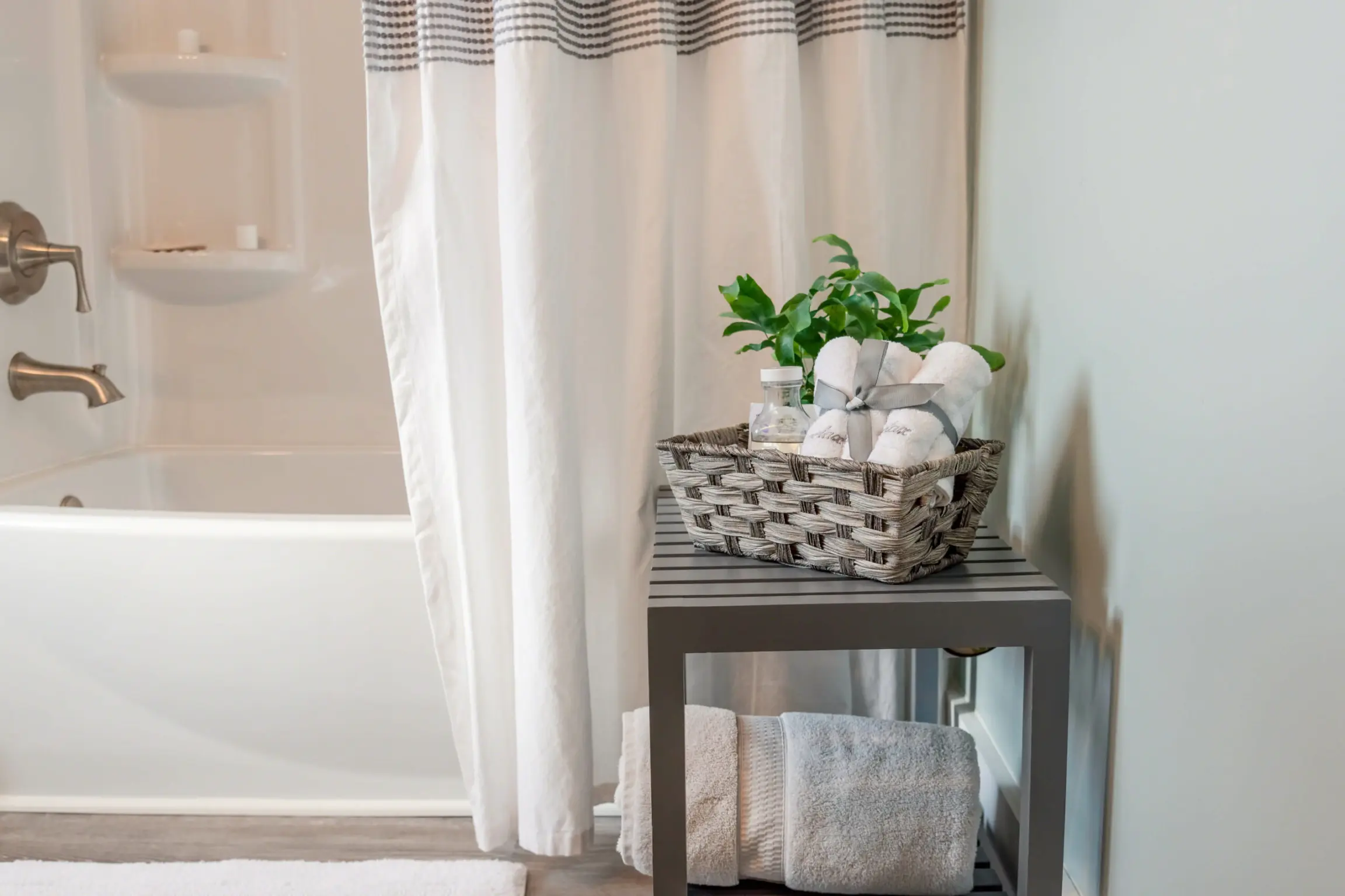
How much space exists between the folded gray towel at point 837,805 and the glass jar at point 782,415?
12.4 inches

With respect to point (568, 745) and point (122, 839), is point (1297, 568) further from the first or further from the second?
point (122, 839)

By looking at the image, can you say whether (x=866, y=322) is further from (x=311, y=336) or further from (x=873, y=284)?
(x=311, y=336)

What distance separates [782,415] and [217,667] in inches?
36.9

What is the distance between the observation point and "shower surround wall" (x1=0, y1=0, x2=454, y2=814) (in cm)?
147

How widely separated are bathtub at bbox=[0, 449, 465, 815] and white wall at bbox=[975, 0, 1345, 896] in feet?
2.97

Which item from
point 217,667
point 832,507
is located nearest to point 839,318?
point 832,507

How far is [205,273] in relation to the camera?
2.21 meters

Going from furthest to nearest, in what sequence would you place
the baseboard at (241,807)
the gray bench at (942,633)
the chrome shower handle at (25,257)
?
the chrome shower handle at (25,257) < the baseboard at (241,807) < the gray bench at (942,633)

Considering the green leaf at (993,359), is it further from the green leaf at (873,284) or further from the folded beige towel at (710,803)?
the folded beige towel at (710,803)

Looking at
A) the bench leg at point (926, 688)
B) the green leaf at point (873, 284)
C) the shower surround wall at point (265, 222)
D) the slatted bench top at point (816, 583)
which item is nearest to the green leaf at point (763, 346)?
the green leaf at point (873, 284)

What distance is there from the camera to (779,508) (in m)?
0.98

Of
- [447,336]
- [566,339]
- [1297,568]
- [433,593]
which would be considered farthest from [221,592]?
[1297,568]

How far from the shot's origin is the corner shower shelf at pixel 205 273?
2182 millimetres

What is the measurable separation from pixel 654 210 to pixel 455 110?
274mm
